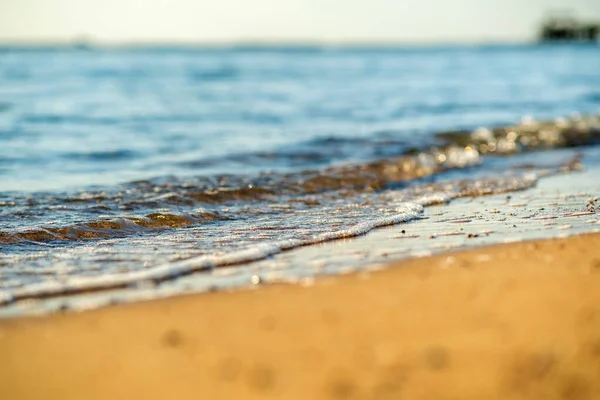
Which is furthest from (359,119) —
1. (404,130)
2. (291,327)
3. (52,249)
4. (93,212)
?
(291,327)

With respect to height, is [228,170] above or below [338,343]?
below

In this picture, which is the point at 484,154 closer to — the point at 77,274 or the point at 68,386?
the point at 77,274

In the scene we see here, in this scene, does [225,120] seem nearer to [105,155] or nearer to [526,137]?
[105,155]

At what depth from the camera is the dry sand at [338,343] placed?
9.37 feet

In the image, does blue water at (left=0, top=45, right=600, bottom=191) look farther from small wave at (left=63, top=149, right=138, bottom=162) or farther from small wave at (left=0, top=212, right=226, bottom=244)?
small wave at (left=0, top=212, right=226, bottom=244)

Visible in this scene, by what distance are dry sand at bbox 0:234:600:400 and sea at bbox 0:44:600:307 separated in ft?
2.33

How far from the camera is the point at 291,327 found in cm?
346

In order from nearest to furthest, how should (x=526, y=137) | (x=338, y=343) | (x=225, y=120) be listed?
(x=338, y=343)
(x=526, y=137)
(x=225, y=120)

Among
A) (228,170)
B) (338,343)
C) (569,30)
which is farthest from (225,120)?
(569,30)

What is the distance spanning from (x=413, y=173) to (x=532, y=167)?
5.68ft

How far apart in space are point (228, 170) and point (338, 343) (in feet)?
23.7

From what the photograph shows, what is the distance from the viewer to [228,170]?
33.9ft

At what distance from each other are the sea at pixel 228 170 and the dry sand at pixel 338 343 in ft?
2.33

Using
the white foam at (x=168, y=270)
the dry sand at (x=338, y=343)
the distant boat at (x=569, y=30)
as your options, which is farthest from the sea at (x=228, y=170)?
the distant boat at (x=569, y=30)
